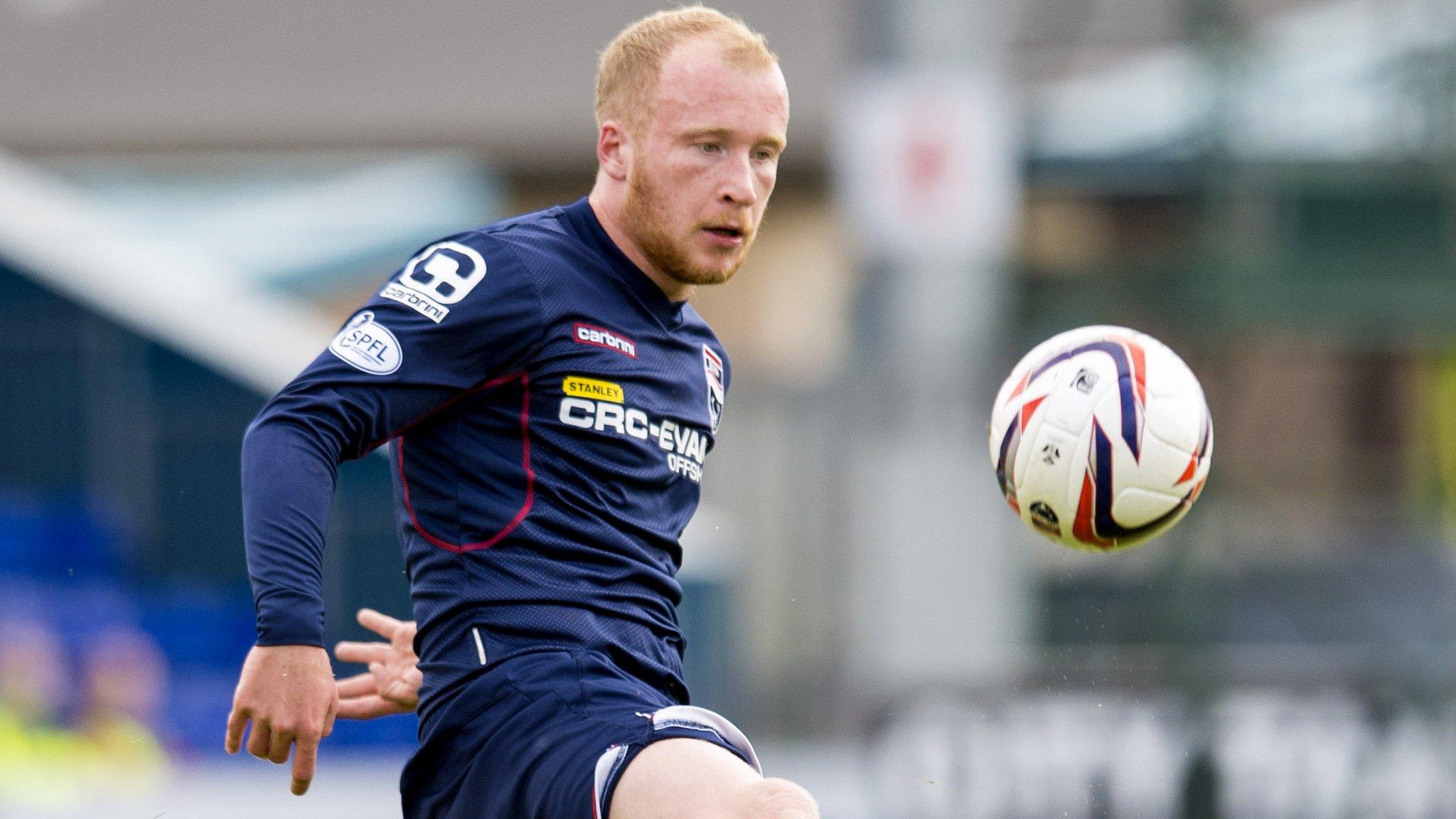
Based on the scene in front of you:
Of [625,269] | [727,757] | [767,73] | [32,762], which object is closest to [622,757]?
[727,757]

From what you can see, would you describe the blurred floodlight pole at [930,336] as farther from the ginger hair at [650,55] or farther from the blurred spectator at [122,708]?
the ginger hair at [650,55]

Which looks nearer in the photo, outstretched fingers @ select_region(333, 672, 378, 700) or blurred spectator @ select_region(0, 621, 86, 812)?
outstretched fingers @ select_region(333, 672, 378, 700)

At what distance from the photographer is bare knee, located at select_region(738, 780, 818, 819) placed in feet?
10.5

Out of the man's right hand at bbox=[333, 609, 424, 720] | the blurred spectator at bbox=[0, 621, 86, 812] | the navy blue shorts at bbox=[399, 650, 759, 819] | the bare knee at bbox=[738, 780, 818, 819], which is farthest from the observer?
the blurred spectator at bbox=[0, 621, 86, 812]

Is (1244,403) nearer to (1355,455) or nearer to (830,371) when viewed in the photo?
(1355,455)

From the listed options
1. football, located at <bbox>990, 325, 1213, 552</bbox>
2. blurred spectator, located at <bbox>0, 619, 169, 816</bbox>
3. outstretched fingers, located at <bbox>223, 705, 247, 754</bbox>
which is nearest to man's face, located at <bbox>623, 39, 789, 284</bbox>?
football, located at <bbox>990, 325, 1213, 552</bbox>

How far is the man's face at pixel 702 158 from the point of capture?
3887mm

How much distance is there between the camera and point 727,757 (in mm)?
3426

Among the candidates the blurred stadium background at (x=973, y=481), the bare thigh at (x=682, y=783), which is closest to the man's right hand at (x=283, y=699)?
the bare thigh at (x=682, y=783)

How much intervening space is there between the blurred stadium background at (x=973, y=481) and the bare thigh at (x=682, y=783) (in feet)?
20.2

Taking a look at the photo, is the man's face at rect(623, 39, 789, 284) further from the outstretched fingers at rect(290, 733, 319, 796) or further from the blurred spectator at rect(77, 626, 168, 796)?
the blurred spectator at rect(77, 626, 168, 796)

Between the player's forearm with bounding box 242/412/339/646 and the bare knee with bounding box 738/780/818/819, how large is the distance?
2.57ft

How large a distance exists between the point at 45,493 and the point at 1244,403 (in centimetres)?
1066

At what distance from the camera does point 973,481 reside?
1010 centimetres
